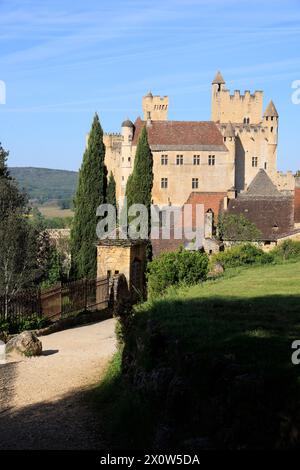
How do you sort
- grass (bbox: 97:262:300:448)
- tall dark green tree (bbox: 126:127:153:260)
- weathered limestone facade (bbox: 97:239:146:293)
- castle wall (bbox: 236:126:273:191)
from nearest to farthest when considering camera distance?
grass (bbox: 97:262:300:448)
weathered limestone facade (bbox: 97:239:146:293)
tall dark green tree (bbox: 126:127:153:260)
castle wall (bbox: 236:126:273:191)

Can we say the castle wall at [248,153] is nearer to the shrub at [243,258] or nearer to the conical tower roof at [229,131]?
the conical tower roof at [229,131]

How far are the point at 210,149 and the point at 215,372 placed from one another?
251 ft

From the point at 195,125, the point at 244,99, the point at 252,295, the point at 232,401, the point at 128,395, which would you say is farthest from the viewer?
the point at 244,99

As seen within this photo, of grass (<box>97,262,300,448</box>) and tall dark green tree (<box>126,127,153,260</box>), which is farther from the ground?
tall dark green tree (<box>126,127,153,260</box>)

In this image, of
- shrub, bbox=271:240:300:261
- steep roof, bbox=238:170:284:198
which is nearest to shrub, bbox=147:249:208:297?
shrub, bbox=271:240:300:261

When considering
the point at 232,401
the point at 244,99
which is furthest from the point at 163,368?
the point at 244,99

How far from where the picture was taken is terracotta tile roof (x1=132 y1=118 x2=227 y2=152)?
274 feet

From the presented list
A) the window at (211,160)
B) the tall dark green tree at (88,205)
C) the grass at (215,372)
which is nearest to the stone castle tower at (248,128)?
the window at (211,160)

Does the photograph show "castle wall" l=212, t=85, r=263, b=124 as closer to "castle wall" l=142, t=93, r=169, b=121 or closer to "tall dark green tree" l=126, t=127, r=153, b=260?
"castle wall" l=142, t=93, r=169, b=121

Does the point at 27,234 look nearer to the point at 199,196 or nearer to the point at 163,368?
the point at 163,368

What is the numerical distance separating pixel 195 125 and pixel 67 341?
70.2m

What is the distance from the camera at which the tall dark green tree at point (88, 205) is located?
125ft

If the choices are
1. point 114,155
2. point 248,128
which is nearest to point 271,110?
point 248,128

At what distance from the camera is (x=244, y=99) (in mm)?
93500
